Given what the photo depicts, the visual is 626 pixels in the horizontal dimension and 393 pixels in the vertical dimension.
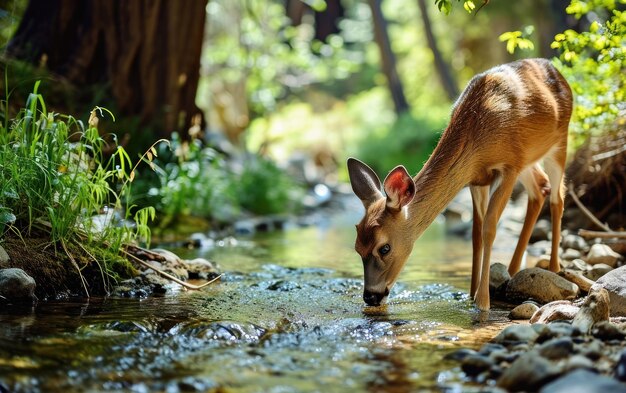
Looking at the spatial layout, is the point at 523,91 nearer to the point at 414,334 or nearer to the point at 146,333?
the point at 414,334

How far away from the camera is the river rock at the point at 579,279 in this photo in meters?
6.07

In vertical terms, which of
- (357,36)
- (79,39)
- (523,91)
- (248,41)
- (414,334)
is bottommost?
(414,334)

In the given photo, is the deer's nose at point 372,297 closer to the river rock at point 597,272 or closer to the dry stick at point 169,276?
the dry stick at point 169,276

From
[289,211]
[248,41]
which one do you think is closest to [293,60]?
[248,41]

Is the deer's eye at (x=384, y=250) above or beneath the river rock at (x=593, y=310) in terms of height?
above

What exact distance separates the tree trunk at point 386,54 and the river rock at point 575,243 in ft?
50.6

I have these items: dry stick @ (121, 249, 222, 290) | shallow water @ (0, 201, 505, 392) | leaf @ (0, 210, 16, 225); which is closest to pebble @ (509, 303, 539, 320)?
shallow water @ (0, 201, 505, 392)

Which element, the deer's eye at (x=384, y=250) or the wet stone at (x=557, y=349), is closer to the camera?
the wet stone at (x=557, y=349)

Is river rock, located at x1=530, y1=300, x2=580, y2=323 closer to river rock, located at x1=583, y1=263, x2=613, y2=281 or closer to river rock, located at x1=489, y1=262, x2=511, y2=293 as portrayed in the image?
river rock, located at x1=489, y1=262, x2=511, y2=293

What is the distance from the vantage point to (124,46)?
1042 cm

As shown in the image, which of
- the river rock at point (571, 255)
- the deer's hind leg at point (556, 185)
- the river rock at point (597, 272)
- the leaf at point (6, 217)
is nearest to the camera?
the leaf at point (6, 217)

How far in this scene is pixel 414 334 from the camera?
4.78 m

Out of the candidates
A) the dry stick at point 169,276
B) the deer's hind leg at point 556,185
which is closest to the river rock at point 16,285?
the dry stick at point 169,276

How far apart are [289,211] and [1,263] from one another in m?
9.26
